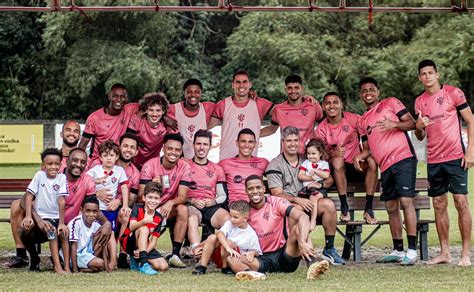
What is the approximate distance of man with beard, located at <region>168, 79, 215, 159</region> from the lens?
12.2 m

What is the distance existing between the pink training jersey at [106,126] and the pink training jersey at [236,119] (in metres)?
1.19

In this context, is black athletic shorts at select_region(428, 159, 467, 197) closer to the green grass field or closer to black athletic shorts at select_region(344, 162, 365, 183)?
the green grass field

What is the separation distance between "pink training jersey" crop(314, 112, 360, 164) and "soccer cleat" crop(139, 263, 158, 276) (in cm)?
286

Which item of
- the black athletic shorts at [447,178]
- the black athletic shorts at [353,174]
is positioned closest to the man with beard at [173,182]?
the black athletic shorts at [353,174]

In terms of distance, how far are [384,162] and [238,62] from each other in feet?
91.4

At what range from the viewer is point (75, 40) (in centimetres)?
3741

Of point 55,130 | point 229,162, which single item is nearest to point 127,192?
point 229,162

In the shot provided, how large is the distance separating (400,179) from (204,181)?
7.59 ft

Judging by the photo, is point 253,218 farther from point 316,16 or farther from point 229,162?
point 316,16

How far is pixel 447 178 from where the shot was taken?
11062 mm

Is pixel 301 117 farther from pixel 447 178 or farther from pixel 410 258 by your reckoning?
pixel 410 258

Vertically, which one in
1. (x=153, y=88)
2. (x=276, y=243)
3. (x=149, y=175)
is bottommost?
(x=276, y=243)

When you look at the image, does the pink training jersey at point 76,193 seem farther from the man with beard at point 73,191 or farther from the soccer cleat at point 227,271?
the soccer cleat at point 227,271

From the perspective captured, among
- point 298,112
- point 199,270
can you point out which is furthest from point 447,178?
point 199,270
